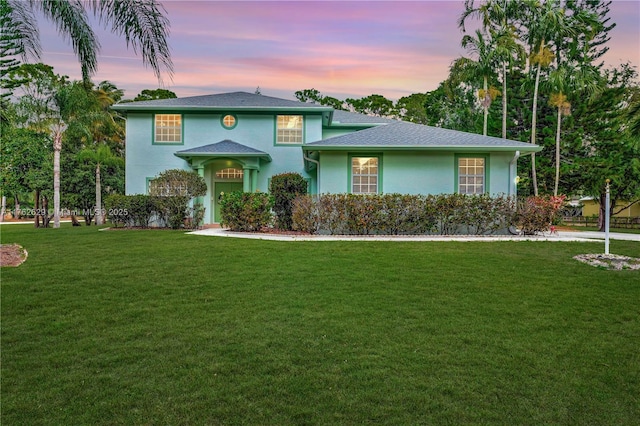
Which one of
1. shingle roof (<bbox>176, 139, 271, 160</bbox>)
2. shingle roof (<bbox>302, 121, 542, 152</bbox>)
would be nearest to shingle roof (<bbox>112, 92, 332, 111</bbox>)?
shingle roof (<bbox>176, 139, 271, 160</bbox>)

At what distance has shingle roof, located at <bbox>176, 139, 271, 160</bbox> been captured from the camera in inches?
637

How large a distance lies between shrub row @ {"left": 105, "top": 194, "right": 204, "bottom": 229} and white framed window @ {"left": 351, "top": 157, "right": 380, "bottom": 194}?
614 centimetres

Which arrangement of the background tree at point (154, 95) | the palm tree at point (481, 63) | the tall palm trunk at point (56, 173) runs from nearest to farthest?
the tall palm trunk at point (56, 173), the palm tree at point (481, 63), the background tree at point (154, 95)

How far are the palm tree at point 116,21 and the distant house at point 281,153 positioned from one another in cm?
871

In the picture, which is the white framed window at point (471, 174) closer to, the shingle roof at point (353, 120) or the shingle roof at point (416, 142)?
the shingle roof at point (416, 142)

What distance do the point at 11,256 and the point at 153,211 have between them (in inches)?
325

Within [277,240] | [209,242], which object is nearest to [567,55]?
[277,240]

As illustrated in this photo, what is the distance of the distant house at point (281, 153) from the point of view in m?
14.3

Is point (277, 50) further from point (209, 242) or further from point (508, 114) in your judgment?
point (508, 114)

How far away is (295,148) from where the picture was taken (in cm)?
1816

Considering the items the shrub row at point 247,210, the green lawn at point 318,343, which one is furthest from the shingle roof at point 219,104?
the green lawn at point 318,343

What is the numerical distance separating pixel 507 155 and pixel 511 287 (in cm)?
938

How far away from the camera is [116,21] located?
18.6ft

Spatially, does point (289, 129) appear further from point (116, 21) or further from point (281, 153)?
point (116, 21)
